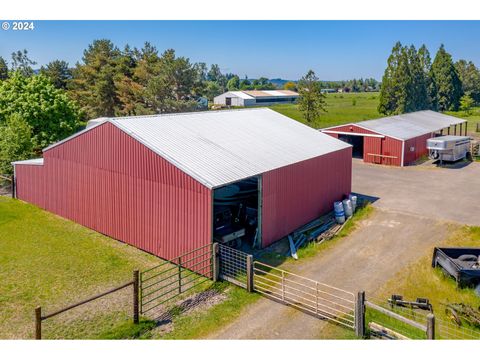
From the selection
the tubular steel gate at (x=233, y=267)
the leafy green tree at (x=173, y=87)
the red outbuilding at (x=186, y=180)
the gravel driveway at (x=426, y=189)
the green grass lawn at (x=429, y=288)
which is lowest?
the green grass lawn at (x=429, y=288)

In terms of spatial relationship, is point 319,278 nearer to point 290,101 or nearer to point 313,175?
point 313,175

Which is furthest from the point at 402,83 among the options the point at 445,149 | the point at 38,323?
the point at 38,323

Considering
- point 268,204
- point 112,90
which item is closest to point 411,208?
point 268,204

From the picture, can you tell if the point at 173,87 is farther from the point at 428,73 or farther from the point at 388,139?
the point at 428,73

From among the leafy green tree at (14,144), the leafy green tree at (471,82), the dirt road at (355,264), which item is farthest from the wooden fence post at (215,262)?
the leafy green tree at (471,82)

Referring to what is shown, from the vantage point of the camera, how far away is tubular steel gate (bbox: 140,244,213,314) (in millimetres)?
13968

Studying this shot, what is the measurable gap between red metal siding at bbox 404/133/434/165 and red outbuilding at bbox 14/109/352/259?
47.4ft

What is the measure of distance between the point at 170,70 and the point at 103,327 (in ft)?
139

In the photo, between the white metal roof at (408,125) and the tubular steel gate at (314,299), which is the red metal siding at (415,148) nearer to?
the white metal roof at (408,125)

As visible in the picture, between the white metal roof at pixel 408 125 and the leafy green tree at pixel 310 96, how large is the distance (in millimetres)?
8855

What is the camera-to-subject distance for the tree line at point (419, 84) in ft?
218

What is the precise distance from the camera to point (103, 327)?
12.5 m

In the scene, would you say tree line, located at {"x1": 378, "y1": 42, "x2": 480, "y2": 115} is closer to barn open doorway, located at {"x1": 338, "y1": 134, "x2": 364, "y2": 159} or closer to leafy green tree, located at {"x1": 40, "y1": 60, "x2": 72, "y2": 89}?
barn open doorway, located at {"x1": 338, "y1": 134, "x2": 364, "y2": 159}

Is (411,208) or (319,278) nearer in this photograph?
(319,278)
